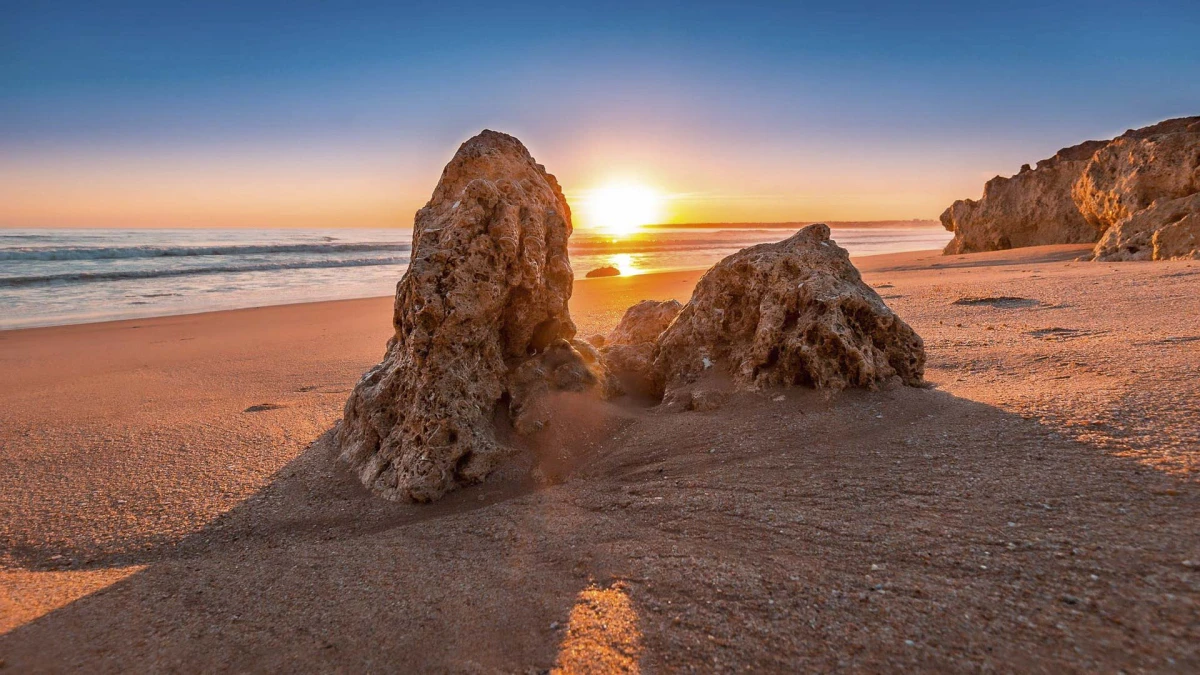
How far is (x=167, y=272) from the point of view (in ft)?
76.3

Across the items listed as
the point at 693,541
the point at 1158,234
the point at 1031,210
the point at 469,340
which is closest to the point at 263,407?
the point at 469,340

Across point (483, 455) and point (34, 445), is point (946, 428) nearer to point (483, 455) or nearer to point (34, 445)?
point (483, 455)

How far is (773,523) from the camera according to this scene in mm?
2703

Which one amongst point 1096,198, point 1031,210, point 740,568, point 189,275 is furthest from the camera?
point 189,275

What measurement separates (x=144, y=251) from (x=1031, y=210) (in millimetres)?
38572

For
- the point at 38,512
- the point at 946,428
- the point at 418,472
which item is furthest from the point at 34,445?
the point at 946,428

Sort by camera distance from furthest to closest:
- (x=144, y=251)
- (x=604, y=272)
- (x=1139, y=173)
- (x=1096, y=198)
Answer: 1. (x=144, y=251)
2. (x=604, y=272)
3. (x=1096, y=198)
4. (x=1139, y=173)

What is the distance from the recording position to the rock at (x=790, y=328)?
4.08 meters

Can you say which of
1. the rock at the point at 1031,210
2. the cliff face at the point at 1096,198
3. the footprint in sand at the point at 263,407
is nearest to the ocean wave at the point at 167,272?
the footprint in sand at the point at 263,407

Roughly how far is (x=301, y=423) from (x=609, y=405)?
2.86 meters

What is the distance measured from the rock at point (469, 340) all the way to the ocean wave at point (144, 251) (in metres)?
20.4

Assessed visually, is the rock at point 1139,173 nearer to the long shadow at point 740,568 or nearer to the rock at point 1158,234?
the rock at point 1158,234

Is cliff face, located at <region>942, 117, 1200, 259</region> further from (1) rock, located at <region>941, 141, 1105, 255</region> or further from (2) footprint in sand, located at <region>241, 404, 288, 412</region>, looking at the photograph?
(2) footprint in sand, located at <region>241, 404, 288, 412</region>

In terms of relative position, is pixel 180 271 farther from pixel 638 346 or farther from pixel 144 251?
pixel 638 346
